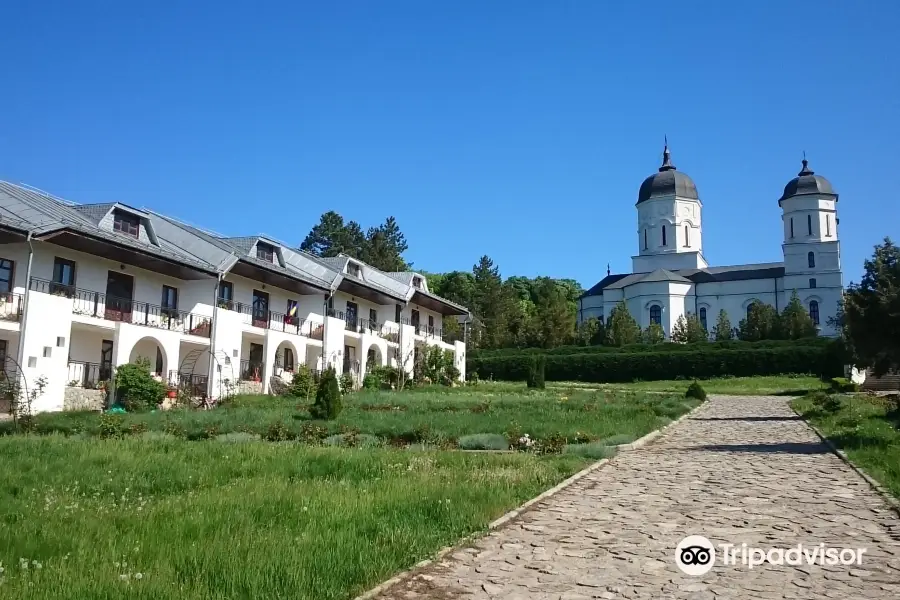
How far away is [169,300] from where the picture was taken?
30.1 m

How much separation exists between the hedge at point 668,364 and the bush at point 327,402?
3723 centimetres

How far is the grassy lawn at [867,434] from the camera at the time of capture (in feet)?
35.1

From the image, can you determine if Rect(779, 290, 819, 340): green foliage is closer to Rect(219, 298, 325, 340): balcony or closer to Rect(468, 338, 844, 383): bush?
Rect(468, 338, 844, 383): bush

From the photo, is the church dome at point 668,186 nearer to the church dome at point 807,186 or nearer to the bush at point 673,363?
the church dome at point 807,186

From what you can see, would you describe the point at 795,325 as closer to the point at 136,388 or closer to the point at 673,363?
the point at 673,363

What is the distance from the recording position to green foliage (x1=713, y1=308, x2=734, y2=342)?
70.2m

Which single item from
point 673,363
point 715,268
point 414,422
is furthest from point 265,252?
point 715,268

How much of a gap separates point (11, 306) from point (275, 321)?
1346 cm

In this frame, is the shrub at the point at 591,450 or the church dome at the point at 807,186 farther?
the church dome at the point at 807,186

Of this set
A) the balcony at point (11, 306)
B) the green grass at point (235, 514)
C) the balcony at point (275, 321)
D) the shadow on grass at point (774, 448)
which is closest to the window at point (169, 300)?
the balcony at point (275, 321)

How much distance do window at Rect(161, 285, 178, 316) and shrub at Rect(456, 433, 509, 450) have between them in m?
17.8

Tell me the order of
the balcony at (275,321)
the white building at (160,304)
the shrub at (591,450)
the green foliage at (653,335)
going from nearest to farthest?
1. the shrub at (591,450)
2. the white building at (160,304)
3. the balcony at (275,321)
4. the green foliage at (653,335)

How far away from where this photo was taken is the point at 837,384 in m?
37.4

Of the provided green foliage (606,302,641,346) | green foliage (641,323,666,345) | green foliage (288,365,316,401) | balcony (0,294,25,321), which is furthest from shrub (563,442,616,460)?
green foliage (641,323,666,345)
